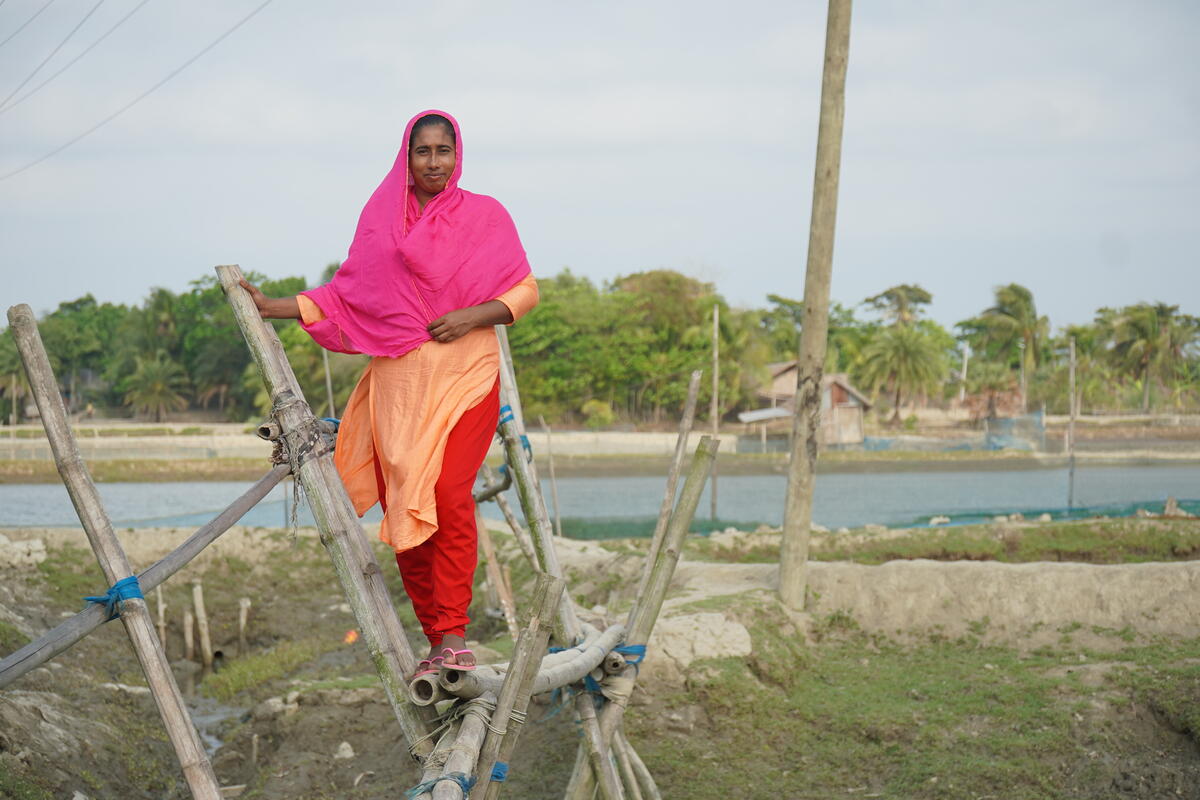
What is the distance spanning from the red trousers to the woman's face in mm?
768

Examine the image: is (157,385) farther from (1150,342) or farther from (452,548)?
(452,548)

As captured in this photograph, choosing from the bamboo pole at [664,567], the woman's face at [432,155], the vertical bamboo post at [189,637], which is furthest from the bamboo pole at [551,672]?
the vertical bamboo post at [189,637]

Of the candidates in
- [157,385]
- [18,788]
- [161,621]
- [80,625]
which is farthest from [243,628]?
[157,385]

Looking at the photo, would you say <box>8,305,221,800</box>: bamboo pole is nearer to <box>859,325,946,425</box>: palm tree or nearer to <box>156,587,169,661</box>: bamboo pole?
<box>156,587,169,661</box>: bamboo pole

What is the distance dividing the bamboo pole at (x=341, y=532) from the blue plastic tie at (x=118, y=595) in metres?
0.64

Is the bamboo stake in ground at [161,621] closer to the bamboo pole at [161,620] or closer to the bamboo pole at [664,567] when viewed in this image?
the bamboo pole at [161,620]

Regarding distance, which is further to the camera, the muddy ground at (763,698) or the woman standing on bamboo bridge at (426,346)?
the muddy ground at (763,698)

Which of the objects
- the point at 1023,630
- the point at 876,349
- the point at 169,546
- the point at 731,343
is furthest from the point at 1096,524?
the point at 876,349

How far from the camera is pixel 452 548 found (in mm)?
3436

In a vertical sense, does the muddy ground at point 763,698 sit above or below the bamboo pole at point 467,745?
below

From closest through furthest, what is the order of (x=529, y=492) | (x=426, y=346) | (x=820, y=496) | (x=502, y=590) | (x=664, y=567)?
1. (x=426, y=346)
2. (x=529, y=492)
3. (x=664, y=567)
4. (x=502, y=590)
5. (x=820, y=496)

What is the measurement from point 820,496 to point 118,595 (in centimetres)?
2861

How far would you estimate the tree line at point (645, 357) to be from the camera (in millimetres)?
44562

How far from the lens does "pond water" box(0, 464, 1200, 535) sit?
953 inches
